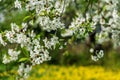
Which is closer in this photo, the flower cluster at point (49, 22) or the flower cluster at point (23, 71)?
the flower cluster at point (49, 22)

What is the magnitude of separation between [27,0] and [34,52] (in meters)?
0.46

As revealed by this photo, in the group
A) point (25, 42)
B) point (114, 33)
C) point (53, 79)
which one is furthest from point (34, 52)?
point (53, 79)

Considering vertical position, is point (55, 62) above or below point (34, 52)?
below

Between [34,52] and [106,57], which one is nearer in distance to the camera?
[34,52]

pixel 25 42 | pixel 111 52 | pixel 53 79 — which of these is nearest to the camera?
pixel 25 42

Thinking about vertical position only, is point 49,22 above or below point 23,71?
above

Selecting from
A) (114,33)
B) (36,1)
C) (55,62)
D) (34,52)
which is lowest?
(55,62)

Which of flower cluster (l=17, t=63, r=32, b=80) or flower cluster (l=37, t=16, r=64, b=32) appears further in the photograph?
flower cluster (l=17, t=63, r=32, b=80)

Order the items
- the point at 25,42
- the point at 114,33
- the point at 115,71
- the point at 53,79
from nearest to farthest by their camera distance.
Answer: the point at 25,42, the point at 114,33, the point at 53,79, the point at 115,71

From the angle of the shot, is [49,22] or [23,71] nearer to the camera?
[49,22]

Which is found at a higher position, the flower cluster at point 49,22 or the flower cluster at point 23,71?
the flower cluster at point 49,22

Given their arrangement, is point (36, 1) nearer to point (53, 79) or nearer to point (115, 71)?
point (53, 79)

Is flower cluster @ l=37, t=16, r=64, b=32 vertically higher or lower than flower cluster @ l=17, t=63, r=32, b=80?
higher

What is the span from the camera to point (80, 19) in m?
4.30
